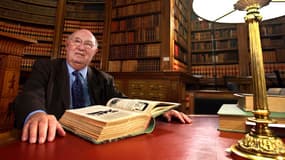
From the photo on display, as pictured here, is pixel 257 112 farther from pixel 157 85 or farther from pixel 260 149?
pixel 157 85

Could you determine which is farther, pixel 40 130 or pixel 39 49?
pixel 39 49

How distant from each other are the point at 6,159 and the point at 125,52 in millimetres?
2843

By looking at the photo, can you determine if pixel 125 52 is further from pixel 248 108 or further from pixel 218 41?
pixel 248 108

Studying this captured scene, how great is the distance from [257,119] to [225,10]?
32 cm

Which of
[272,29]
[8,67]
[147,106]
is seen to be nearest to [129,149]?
[147,106]

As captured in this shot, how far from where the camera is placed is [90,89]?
1.14 m

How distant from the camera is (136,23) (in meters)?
3.07

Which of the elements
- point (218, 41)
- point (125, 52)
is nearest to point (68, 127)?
point (125, 52)

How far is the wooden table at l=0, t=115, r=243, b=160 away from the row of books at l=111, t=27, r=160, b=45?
251 cm

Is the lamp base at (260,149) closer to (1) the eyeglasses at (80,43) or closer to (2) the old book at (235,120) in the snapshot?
(2) the old book at (235,120)

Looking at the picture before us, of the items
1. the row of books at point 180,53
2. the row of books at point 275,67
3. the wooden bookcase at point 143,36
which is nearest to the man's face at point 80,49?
the wooden bookcase at point 143,36

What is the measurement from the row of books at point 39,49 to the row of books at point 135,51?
1.07 m

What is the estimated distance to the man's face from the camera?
116 cm

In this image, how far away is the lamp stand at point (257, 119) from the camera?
13.0 inches
